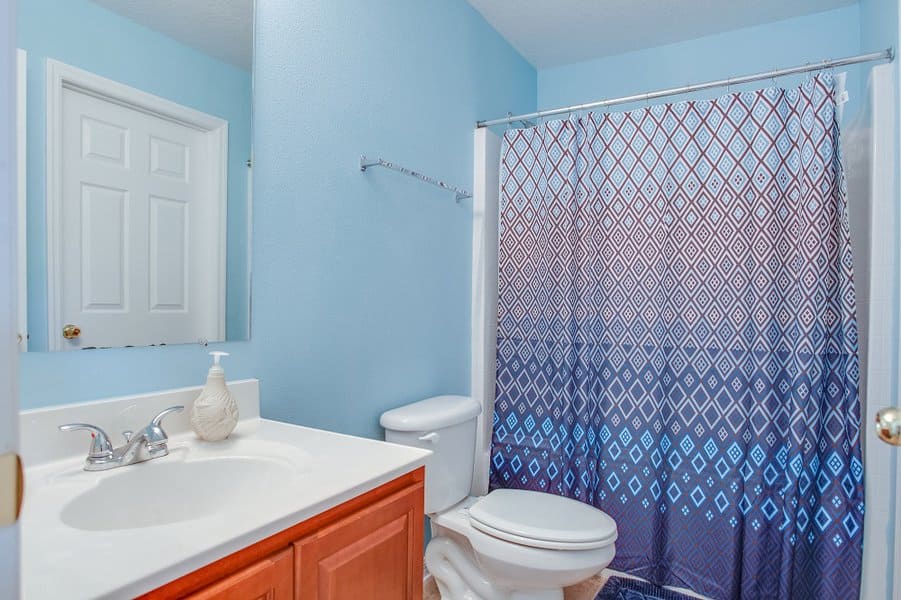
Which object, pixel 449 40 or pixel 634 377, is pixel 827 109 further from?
pixel 449 40

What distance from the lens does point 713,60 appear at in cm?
259

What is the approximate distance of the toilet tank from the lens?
69.3 inches

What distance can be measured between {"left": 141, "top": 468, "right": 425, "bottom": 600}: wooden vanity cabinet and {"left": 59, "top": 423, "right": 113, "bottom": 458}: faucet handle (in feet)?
1.42

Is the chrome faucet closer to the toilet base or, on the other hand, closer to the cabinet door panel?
the cabinet door panel

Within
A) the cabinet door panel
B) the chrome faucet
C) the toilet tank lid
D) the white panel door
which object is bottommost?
the cabinet door panel

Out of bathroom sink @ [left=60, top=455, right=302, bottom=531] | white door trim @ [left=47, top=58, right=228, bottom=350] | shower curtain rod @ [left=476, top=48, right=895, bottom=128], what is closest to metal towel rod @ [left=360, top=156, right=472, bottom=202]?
shower curtain rod @ [left=476, top=48, right=895, bottom=128]

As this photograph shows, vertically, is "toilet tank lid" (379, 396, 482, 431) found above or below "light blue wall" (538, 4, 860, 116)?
below

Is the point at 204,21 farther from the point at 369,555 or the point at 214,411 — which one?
the point at 369,555

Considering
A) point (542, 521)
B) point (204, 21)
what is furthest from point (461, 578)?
point (204, 21)

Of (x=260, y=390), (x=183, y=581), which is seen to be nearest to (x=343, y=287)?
(x=260, y=390)

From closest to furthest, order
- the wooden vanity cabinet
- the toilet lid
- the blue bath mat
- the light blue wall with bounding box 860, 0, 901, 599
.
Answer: the wooden vanity cabinet, the toilet lid, the light blue wall with bounding box 860, 0, 901, 599, the blue bath mat

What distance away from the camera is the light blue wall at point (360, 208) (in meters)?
1.46

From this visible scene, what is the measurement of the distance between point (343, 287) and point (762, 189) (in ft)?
4.89

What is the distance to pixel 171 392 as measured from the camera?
120cm
